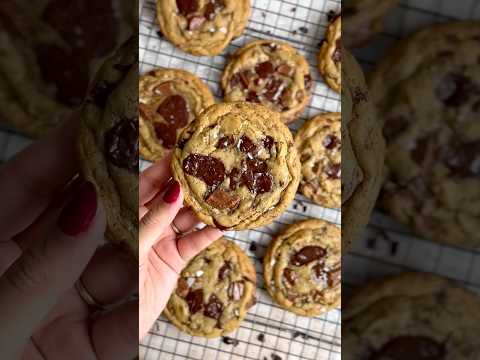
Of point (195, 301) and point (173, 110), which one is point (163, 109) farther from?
point (195, 301)

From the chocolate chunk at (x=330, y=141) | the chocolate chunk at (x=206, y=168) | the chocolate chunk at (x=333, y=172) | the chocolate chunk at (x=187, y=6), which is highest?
the chocolate chunk at (x=187, y=6)

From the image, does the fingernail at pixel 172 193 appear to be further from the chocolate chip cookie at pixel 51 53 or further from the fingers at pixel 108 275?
the chocolate chip cookie at pixel 51 53

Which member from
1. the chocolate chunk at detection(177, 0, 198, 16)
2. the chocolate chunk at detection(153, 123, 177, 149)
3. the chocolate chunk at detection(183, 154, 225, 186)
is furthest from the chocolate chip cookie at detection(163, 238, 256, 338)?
the chocolate chunk at detection(177, 0, 198, 16)

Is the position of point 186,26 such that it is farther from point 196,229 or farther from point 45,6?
point 196,229

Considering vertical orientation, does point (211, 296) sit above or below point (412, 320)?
below

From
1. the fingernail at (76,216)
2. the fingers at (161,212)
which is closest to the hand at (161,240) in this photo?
the fingers at (161,212)

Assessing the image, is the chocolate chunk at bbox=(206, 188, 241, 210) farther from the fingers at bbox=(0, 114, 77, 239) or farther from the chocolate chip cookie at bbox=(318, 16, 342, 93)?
the chocolate chip cookie at bbox=(318, 16, 342, 93)

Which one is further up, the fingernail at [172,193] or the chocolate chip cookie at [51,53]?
the chocolate chip cookie at [51,53]

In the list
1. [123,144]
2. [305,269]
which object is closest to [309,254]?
[305,269]
